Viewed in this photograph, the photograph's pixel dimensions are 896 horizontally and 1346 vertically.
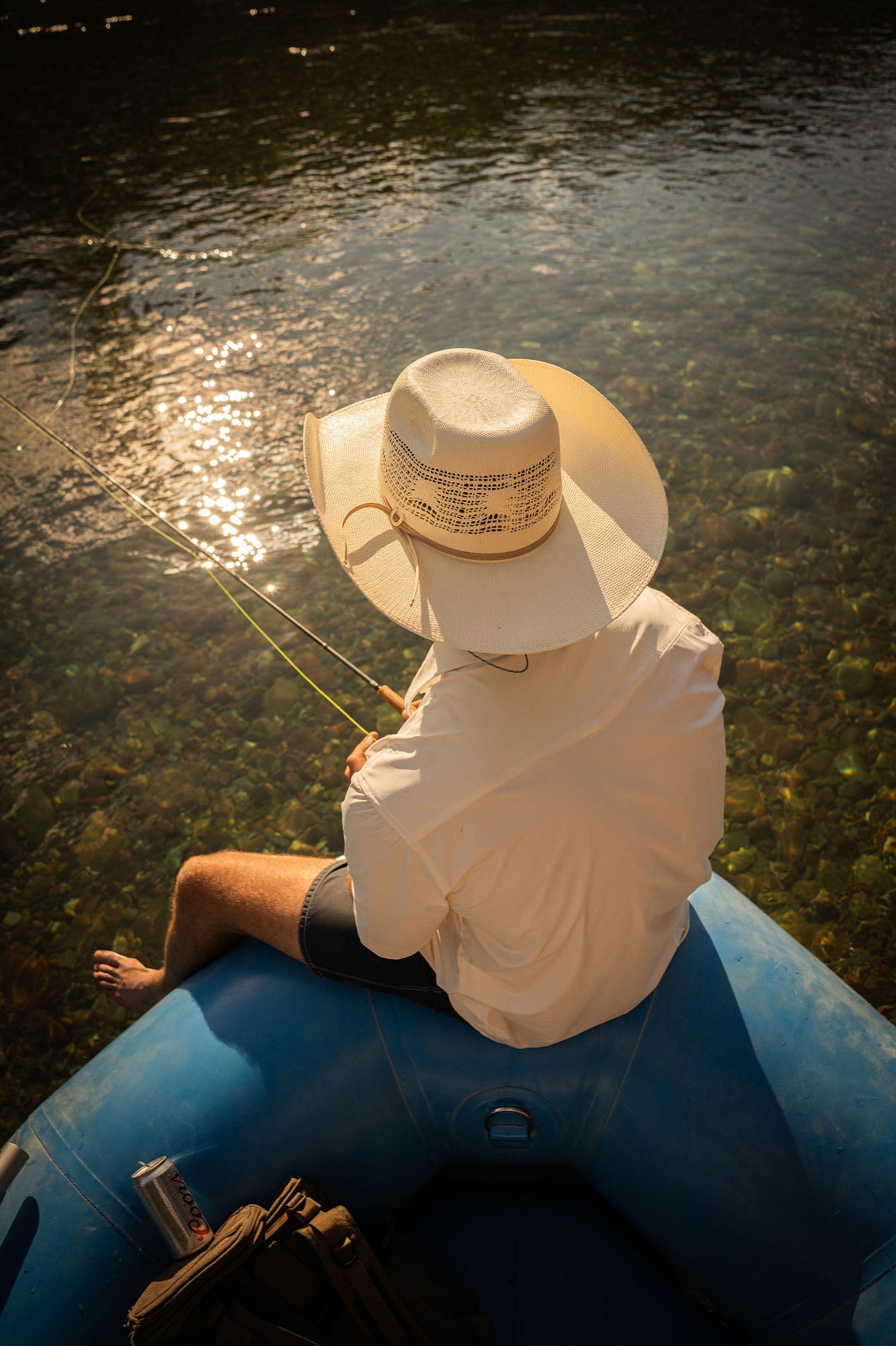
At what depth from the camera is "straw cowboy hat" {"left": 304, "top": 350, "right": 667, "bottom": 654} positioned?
1.20 m

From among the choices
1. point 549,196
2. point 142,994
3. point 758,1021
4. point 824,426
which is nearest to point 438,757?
point 758,1021

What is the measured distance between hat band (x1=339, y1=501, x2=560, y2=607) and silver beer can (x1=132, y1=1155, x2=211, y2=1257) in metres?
1.02

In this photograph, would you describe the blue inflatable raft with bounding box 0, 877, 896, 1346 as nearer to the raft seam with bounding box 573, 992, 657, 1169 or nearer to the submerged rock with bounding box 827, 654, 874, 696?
the raft seam with bounding box 573, 992, 657, 1169

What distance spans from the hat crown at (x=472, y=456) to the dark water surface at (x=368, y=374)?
1681mm

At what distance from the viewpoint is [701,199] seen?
6148mm

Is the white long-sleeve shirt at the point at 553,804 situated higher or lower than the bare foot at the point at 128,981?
higher

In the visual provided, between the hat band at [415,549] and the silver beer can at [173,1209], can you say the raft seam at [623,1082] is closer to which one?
the silver beer can at [173,1209]

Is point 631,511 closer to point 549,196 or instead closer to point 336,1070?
point 336,1070

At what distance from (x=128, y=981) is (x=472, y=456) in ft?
5.26

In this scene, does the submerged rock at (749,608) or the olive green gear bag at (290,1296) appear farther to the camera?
the submerged rock at (749,608)

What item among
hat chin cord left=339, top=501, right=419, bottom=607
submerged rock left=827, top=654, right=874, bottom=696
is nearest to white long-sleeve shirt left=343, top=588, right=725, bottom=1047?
hat chin cord left=339, top=501, right=419, bottom=607

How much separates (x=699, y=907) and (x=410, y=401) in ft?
3.73

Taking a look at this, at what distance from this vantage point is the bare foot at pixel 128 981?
2.05 m

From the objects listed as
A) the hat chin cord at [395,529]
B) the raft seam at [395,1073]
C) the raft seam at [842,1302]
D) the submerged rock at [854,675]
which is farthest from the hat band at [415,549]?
the submerged rock at [854,675]
